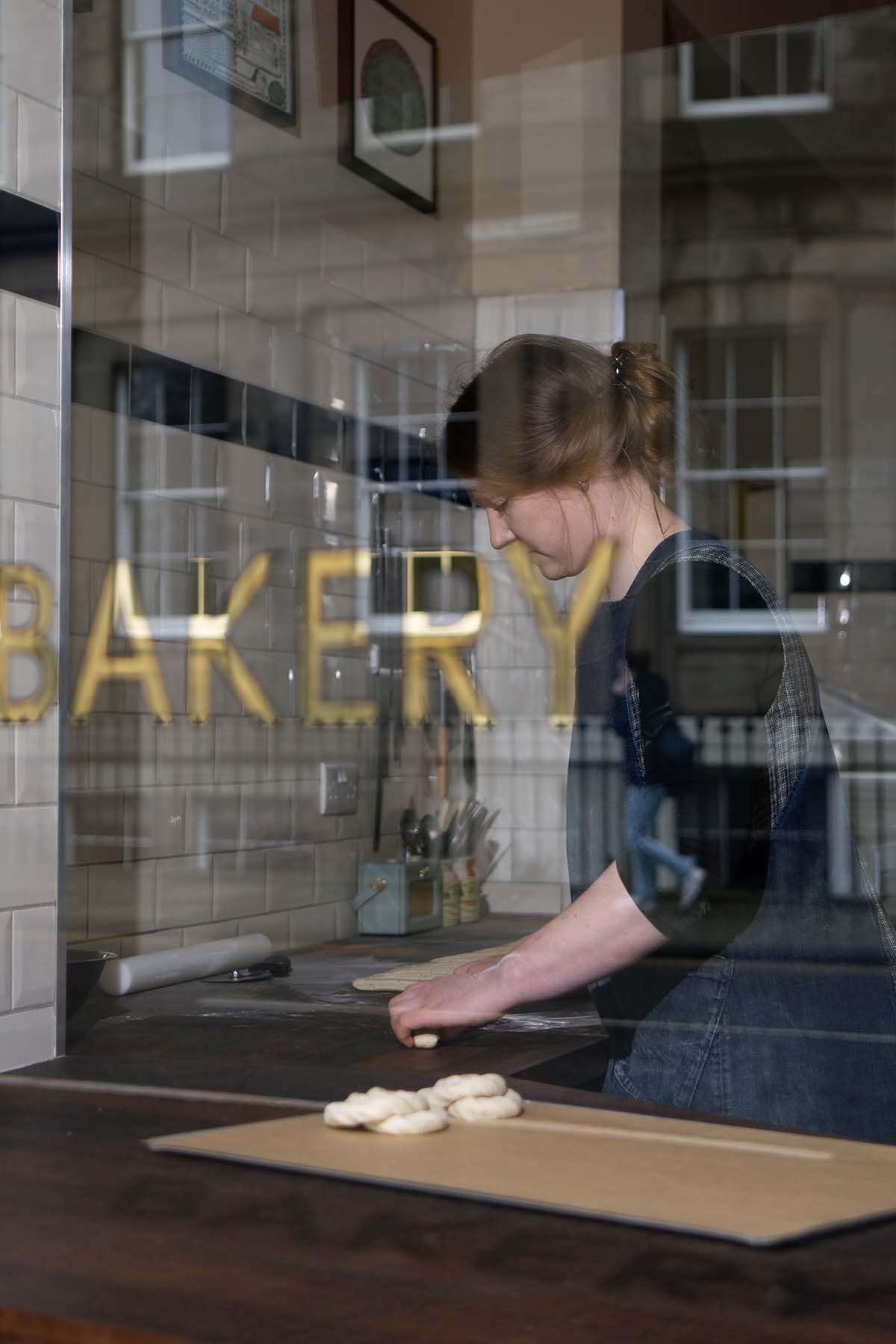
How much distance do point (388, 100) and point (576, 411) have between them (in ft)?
5.16

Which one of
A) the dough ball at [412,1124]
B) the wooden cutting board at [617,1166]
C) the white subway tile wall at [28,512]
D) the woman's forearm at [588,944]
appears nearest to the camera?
the wooden cutting board at [617,1166]

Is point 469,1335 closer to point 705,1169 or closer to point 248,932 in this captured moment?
point 705,1169

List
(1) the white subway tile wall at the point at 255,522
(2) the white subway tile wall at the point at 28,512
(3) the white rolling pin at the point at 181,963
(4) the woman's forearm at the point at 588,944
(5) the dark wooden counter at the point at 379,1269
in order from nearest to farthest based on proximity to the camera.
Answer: (5) the dark wooden counter at the point at 379,1269 < (4) the woman's forearm at the point at 588,944 < (2) the white subway tile wall at the point at 28,512 < (3) the white rolling pin at the point at 181,963 < (1) the white subway tile wall at the point at 255,522

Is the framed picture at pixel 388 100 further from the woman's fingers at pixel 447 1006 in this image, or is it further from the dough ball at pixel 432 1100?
the dough ball at pixel 432 1100

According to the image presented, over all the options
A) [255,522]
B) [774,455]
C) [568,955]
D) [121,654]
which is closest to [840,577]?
[774,455]

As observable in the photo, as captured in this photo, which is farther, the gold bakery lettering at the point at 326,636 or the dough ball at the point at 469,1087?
the gold bakery lettering at the point at 326,636

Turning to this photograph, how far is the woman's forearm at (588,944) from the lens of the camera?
1420 mm

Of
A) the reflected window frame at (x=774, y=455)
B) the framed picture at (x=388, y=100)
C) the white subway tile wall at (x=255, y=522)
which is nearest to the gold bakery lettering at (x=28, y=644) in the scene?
the white subway tile wall at (x=255, y=522)

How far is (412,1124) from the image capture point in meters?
1.15

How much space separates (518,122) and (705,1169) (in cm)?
294

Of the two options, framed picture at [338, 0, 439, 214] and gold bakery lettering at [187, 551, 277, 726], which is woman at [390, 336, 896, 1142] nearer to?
gold bakery lettering at [187, 551, 277, 726]

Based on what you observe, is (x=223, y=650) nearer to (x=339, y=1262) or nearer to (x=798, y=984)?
(x=798, y=984)

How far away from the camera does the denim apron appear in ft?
4.71

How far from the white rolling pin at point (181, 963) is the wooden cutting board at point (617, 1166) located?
0.94m
